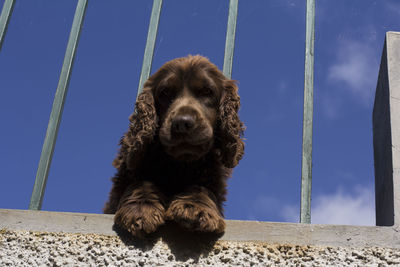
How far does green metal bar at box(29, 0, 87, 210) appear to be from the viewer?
299 cm

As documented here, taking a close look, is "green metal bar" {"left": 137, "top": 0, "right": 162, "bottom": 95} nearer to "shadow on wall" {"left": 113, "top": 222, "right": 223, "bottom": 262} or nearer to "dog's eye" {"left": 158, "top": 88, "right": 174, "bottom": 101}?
"dog's eye" {"left": 158, "top": 88, "right": 174, "bottom": 101}

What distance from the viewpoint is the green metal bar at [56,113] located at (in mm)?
2988

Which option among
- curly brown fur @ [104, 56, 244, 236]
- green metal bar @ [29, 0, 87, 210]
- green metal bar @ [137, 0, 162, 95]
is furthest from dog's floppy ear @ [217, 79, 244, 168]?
green metal bar @ [29, 0, 87, 210]

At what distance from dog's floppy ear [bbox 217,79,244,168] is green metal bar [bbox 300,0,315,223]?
374 mm

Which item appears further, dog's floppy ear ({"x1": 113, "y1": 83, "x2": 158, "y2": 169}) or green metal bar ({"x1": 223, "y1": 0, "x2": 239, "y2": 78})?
green metal bar ({"x1": 223, "y1": 0, "x2": 239, "y2": 78})

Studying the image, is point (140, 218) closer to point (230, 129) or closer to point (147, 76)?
point (230, 129)

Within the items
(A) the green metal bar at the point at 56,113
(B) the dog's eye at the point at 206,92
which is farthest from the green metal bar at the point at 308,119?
(A) the green metal bar at the point at 56,113

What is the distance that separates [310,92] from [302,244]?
1.04m

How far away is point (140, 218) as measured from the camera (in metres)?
2.34

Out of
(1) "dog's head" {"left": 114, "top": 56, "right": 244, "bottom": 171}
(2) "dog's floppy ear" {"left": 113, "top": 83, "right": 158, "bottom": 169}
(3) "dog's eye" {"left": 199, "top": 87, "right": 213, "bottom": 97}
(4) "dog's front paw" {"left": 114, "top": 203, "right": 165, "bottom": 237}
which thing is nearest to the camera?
(4) "dog's front paw" {"left": 114, "top": 203, "right": 165, "bottom": 237}

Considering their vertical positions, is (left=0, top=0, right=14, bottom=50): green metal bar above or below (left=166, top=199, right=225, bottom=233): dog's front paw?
above

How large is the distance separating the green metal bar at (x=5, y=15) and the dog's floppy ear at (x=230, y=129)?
159 centimetres

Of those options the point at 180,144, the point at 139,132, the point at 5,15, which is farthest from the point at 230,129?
the point at 5,15

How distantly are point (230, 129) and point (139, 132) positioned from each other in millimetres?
524
